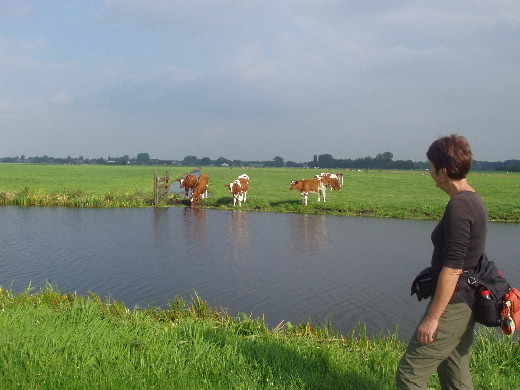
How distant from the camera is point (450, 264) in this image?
3322 millimetres

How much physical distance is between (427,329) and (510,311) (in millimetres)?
661

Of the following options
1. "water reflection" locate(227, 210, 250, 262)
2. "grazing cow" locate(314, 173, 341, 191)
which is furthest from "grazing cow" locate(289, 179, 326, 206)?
"grazing cow" locate(314, 173, 341, 191)

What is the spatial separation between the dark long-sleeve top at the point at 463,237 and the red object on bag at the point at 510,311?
0.25 m

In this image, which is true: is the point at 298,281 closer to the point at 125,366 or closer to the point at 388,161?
the point at 125,366

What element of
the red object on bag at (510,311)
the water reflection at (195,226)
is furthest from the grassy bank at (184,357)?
the water reflection at (195,226)

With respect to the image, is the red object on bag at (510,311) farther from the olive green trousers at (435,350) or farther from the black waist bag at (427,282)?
the black waist bag at (427,282)

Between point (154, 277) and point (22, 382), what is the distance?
712 cm

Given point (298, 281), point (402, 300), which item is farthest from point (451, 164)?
point (298, 281)

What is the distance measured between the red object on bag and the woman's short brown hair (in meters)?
0.94

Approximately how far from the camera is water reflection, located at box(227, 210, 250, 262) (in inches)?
567

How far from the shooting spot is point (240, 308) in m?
8.98

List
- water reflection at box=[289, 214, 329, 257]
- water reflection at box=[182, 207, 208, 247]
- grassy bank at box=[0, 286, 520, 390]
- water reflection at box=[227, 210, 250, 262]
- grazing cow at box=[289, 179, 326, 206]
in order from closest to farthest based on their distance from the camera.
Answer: grassy bank at box=[0, 286, 520, 390] < water reflection at box=[227, 210, 250, 262] < water reflection at box=[289, 214, 329, 257] < water reflection at box=[182, 207, 208, 247] < grazing cow at box=[289, 179, 326, 206]

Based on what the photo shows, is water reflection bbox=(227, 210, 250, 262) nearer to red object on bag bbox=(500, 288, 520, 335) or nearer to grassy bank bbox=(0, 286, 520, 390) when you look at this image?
grassy bank bbox=(0, 286, 520, 390)

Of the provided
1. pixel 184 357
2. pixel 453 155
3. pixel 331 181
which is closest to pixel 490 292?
pixel 453 155
